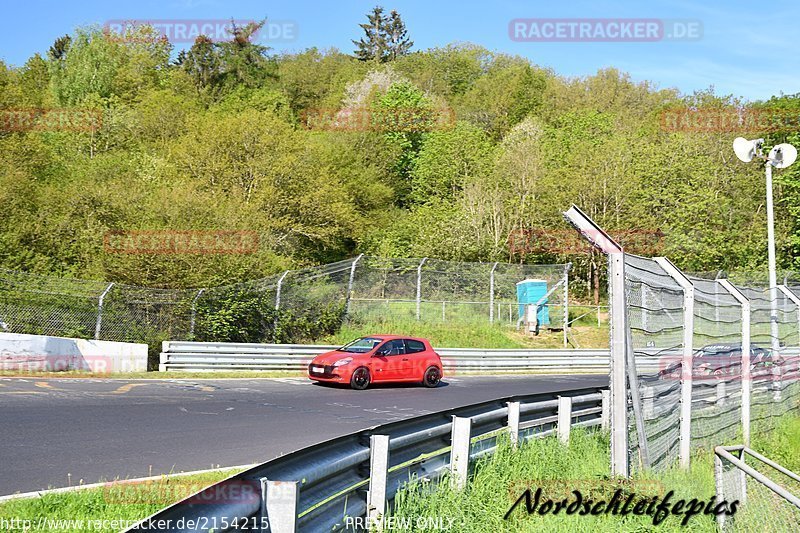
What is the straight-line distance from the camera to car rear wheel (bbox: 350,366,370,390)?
20.6 metres

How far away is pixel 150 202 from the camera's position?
3244 cm

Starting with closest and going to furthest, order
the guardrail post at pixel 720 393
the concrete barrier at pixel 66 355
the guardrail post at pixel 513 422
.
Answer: the guardrail post at pixel 513 422 → the guardrail post at pixel 720 393 → the concrete barrier at pixel 66 355

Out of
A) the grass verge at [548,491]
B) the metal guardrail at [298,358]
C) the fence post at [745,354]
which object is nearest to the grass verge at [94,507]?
the grass verge at [548,491]

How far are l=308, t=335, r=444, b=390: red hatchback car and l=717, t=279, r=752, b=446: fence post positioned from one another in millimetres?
10900

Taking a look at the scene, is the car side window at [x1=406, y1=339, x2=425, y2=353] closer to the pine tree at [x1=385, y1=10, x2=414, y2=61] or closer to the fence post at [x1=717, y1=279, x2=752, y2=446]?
the fence post at [x1=717, y1=279, x2=752, y2=446]

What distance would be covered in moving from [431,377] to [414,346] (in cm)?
96

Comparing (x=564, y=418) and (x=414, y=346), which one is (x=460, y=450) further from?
(x=414, y=346)

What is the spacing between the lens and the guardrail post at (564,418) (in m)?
10.1

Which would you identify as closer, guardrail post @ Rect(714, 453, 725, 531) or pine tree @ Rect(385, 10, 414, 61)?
guardrail post @ Rect(714, 453, 725, 531)

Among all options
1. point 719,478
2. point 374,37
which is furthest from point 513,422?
point 374,37

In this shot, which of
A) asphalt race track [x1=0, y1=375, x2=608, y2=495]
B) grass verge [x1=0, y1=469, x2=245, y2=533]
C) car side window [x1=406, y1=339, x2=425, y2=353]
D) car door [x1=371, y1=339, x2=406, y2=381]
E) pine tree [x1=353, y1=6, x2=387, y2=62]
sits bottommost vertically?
asphalt race track [x1=0, y1=375, x2=608, y2=495]

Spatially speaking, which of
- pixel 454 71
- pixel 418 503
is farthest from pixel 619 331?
pixel 454 71

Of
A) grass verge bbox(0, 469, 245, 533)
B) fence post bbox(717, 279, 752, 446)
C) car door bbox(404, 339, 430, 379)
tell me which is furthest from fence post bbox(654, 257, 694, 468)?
car door bbox(404, 339, 430, 379)

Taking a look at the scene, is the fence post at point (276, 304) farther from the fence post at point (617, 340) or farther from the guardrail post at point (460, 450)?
the guardrail post at point (460, 450)
